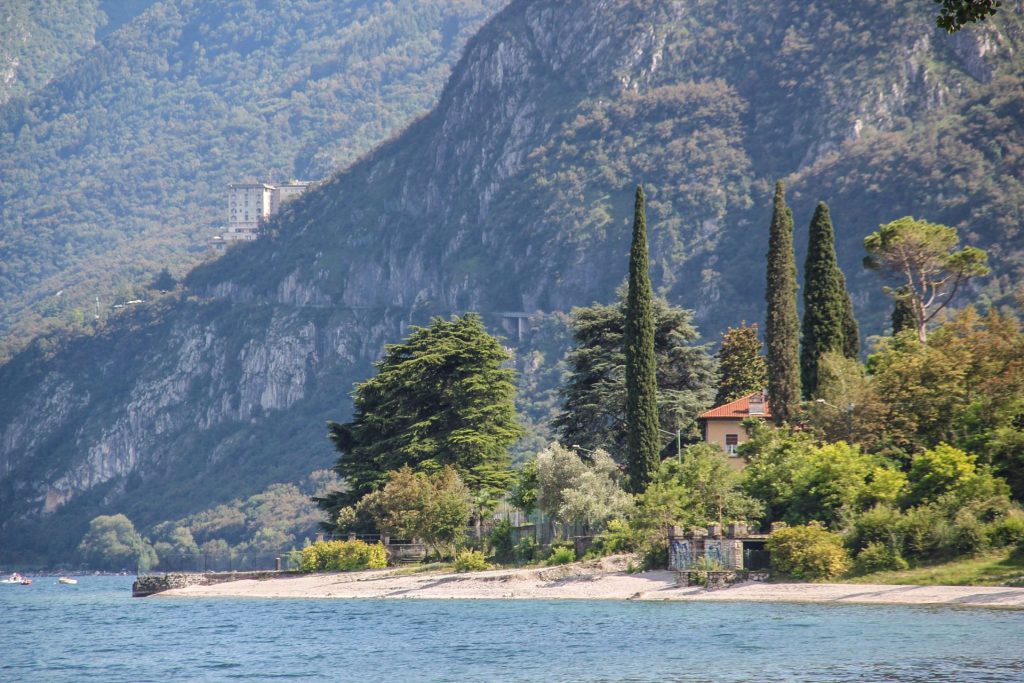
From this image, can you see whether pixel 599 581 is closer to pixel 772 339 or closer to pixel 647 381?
pixel 647 381

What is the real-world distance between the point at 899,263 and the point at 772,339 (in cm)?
2390

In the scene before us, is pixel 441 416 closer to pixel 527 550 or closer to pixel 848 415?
pixel 527 550

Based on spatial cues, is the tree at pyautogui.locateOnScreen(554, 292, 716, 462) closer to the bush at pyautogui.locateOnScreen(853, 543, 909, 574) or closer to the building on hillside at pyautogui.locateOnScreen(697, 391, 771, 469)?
the building on hillside at pyautogui.locateOnScreen(697, 391, 771, 469)

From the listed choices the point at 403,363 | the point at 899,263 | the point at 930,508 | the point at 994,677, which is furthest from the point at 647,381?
the point at 994,677

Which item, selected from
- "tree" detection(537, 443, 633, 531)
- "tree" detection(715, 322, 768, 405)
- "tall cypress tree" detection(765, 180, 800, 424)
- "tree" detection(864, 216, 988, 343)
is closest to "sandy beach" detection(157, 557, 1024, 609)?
"tree" detection(537, 443, 633, 531)

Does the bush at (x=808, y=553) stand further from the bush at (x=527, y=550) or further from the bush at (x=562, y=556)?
the bush at (x=527, y=550)

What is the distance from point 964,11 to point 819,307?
5774 cm

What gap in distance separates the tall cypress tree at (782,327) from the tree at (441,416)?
19161 mm

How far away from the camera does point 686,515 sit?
66688 millimetres

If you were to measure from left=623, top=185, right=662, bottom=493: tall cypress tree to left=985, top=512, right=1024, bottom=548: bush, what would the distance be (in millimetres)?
19911

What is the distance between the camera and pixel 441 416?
9325 centimetres

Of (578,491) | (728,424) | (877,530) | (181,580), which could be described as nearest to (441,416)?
(728,424)

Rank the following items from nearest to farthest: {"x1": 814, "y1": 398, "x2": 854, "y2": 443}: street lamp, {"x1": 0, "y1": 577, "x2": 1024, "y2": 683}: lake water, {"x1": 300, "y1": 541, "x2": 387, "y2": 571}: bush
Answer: {"x1": 0, "y1": 577, "x2": 1024, "y2": 683}: lake water, {"x1": 814, "y1": 398, "x2": 854, "y2": 443}: street lamp, {"x1": 300, "y1": 541, "x2": 387, "y2": 571}: bush

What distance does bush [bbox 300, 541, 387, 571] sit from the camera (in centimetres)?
8569
